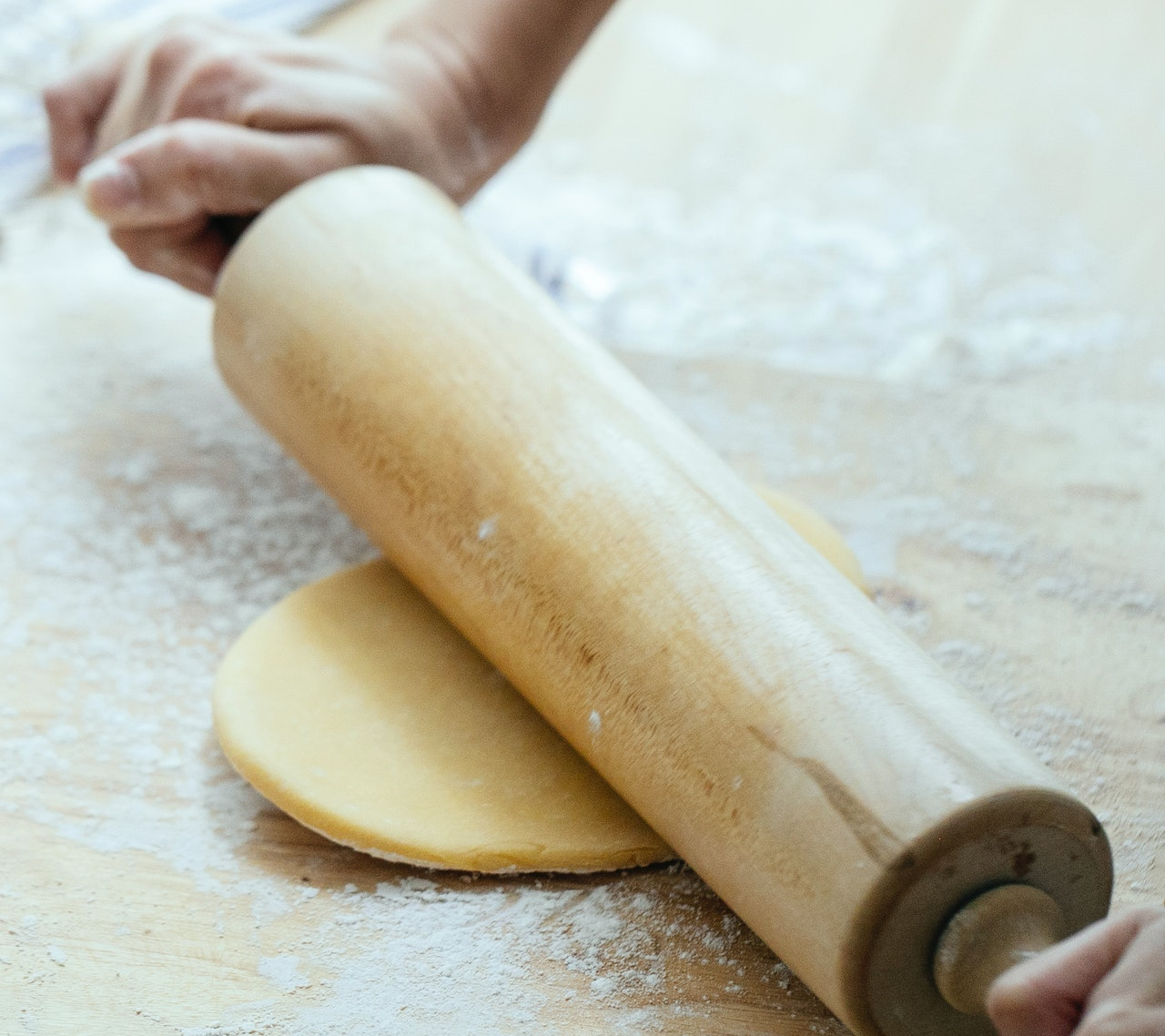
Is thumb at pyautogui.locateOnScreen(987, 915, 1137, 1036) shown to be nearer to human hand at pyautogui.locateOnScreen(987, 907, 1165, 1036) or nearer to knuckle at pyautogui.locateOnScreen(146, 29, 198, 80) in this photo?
human hand at pyautogui.locateOnScreen(987, 907, 1165, 1036)

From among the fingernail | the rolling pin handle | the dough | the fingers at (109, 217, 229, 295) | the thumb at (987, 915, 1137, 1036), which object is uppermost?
the thumb at (987, 915, 1137, 1036)

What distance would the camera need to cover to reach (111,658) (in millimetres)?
943

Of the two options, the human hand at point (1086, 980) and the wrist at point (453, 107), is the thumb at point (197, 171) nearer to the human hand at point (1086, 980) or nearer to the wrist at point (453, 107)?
the wrist at point (453, 107)

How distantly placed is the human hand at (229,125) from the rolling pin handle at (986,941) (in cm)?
89

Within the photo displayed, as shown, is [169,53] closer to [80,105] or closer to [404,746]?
[80,105]

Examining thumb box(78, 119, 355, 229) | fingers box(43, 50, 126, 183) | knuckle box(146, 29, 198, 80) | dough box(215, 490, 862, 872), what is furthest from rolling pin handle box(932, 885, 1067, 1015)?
fingers box(43, 50, 126, 183)

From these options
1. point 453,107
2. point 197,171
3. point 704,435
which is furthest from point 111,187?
point 704,435

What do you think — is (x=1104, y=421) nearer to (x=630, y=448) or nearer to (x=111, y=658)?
(x=630, y=448)

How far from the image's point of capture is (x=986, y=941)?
2.03 feet

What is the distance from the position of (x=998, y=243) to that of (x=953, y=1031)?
52.0 inches

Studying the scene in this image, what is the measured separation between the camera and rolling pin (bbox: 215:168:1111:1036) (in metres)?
0.63

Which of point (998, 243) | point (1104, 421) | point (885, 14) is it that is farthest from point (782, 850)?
point (885, 14)

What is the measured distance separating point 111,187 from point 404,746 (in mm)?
638

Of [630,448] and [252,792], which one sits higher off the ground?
[630,448]
